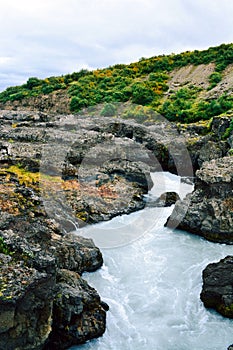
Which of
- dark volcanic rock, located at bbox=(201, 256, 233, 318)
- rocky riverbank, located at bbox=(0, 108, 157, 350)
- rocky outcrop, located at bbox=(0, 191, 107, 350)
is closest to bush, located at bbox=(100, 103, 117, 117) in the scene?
rocky riverbank, located at bbox=(0, 108, 157, 350)

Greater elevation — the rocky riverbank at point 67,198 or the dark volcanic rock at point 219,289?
the rocky riverbank at point 67,198

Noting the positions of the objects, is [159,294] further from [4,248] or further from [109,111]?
[109,111]

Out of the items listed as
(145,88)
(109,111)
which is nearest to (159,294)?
(109,111)

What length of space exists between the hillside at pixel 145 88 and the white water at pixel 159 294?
→ 29034 mm

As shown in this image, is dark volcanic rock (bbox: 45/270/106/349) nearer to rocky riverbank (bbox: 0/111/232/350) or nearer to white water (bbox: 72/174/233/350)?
rocky riverbank (bbox: 0/111/232/350)

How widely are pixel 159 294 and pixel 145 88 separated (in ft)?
157

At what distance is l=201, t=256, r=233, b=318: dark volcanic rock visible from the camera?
1258 cm

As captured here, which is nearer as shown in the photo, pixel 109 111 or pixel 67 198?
pixel 67 198

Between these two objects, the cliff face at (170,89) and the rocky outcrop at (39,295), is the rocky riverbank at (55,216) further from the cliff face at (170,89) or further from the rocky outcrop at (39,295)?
the cliff face at (170,89)

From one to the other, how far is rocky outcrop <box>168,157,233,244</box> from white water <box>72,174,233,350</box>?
0.52 m

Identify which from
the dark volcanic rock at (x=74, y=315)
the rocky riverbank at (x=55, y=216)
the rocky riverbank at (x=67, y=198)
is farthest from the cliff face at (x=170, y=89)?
the dark volcanic rock at (x=74, y=315)

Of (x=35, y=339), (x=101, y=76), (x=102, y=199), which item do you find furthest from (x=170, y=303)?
(x=101, y=76)

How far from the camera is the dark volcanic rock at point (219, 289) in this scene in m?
12.6

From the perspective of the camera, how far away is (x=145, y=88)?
58094 millimetres
